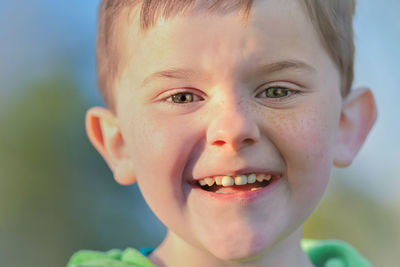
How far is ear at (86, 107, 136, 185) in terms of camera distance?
1575 mm

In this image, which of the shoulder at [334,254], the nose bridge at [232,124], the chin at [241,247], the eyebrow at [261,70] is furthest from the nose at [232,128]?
the shoulder at [334,254]

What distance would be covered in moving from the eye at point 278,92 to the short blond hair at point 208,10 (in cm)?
16

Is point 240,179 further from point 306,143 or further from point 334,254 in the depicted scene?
point 334,254

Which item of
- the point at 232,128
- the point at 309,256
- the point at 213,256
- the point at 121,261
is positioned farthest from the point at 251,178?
the point at 309,256

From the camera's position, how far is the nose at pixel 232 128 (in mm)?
1201

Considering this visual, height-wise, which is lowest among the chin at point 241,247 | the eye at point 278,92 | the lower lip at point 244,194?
the chin at point 241,247

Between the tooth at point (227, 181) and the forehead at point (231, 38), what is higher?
the forehead at point (231, 38)

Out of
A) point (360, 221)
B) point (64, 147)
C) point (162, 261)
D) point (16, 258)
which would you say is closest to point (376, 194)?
point (360, 221)

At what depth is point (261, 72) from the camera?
1.27 meters

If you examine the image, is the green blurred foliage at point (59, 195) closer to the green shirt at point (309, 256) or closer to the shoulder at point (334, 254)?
the green shirt at point (309, 256)

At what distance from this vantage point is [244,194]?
4.24 feet

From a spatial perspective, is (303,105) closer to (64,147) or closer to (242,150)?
(242,150)

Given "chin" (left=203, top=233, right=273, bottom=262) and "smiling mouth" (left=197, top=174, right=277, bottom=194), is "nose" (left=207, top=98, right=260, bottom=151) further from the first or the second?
"chin" (left=203, top=233, right=273, bottom=262)

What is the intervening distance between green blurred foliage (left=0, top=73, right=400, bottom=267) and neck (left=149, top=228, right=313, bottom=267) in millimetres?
1838
